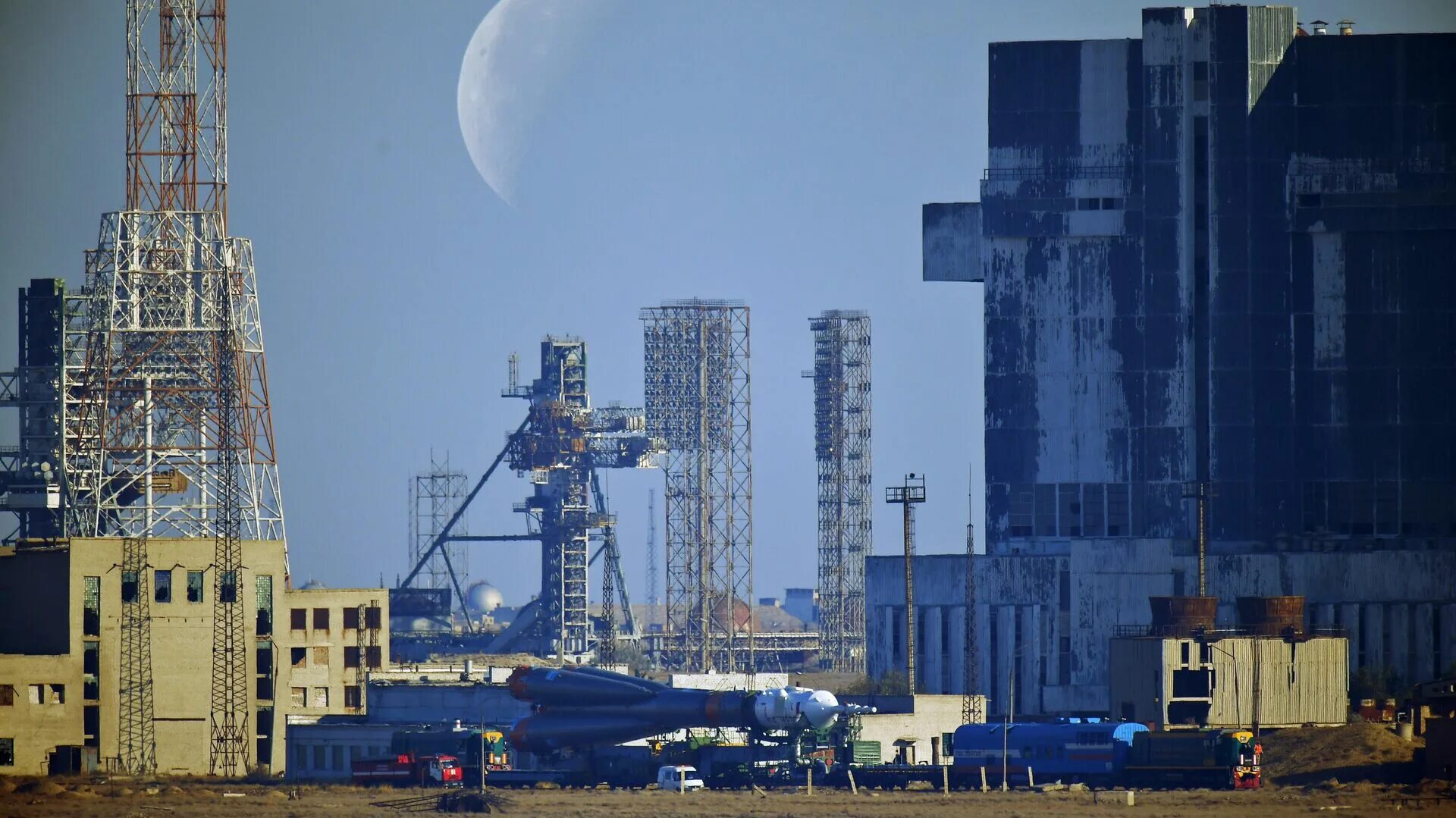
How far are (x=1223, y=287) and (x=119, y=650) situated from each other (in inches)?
2682

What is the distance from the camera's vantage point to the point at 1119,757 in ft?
343

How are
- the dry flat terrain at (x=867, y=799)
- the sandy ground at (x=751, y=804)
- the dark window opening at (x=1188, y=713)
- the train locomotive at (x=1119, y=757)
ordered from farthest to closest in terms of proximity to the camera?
the dark window opening at (x=1188, y=713)
the train locomotive at (x=1119, y=757)
the dry flat terrain at (x=867, y=799)
the sandy ground at (x=751, y=804)

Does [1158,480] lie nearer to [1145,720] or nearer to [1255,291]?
[1255,291]

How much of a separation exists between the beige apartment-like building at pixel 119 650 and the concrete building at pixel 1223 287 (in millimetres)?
37524

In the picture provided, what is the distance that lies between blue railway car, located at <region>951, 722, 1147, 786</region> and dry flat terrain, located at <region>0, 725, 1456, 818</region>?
2.62 metres

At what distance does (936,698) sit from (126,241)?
170 feet

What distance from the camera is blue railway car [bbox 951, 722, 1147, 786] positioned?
105 metres

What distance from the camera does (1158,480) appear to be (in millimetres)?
147875

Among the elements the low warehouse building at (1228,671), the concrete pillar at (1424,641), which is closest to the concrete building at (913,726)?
the low warehouse building at (1228,671)

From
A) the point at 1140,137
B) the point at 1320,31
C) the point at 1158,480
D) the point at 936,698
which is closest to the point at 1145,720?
the point at 936,698

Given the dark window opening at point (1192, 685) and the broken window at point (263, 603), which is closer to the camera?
the dark window opening at point (1192, 685)

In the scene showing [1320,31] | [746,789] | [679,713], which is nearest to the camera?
[746,789]

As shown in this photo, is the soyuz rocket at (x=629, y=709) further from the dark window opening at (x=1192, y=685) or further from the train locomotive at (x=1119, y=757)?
the dark window opening at (x=1192, y=685)

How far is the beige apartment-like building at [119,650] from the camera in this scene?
397ft
